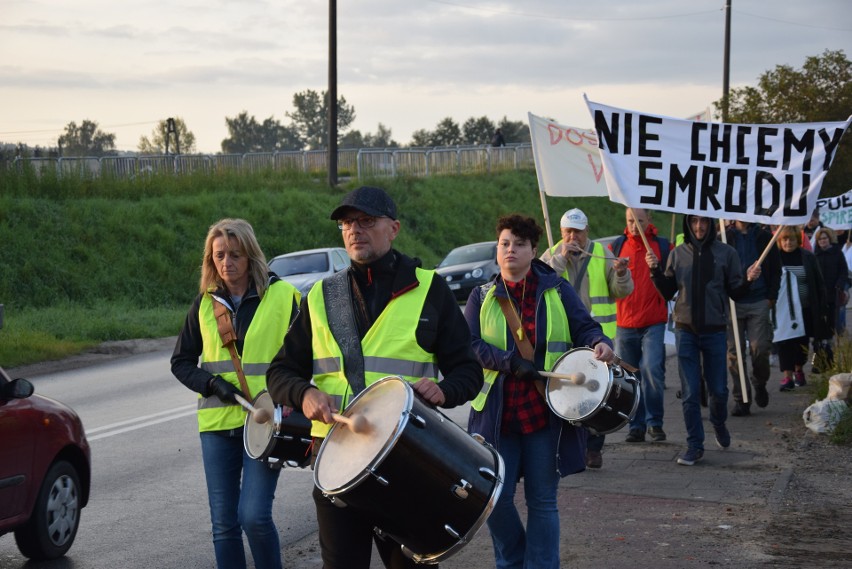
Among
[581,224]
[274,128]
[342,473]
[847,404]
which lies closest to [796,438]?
[847,404]

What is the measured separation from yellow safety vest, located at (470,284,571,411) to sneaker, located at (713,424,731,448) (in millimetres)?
4232

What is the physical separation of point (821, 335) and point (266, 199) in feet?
78.0

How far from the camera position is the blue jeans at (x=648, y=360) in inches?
396

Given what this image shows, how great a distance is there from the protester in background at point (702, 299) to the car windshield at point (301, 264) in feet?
46.7

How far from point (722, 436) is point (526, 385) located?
4.48 m

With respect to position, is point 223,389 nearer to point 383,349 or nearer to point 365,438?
point 383,349

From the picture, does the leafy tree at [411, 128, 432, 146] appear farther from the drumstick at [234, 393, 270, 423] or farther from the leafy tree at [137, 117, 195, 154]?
the drumstick at [234, 393, 270, 423]

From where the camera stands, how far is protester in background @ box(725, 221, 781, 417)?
473 inches

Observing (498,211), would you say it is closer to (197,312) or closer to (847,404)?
(847,404)

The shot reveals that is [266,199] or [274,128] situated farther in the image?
[274,128]

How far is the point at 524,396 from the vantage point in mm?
5680

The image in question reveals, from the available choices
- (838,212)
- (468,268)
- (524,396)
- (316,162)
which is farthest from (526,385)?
(316,162)

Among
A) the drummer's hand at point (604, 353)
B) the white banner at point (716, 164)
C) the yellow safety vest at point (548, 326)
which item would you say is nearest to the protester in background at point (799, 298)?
the white banner at point (716, 164)

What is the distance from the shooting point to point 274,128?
13050 cm
